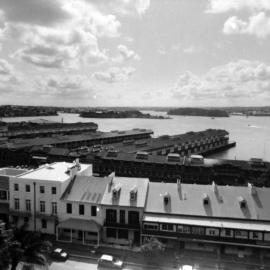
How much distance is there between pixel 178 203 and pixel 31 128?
151 meters

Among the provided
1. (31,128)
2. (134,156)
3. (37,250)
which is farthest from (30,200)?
(31,128)

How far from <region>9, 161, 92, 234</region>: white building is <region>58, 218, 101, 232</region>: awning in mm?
1929

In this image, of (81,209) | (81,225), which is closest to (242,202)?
(81,225)

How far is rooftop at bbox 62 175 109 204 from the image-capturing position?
36.4 metres

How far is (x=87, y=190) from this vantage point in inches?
1484

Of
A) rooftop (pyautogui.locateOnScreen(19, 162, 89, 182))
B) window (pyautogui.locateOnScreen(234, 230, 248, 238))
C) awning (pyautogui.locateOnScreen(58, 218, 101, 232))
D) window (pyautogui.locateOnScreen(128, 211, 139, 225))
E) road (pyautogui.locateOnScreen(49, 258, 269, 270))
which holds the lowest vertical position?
road (pyautogui.locateOnScreen(49, 258, 269, 270))

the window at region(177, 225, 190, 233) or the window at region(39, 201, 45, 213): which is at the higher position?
the window at region(39, 201, 45, 213)

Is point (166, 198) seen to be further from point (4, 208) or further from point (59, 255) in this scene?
point (4, 208)

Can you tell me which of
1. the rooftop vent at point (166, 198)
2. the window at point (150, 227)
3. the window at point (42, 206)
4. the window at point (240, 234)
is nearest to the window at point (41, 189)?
the window at point (42, 206)

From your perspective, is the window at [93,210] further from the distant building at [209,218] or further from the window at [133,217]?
the distant building at [209,218]

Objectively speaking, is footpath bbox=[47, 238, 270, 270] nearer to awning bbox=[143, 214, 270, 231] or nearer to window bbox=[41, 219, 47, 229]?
awning bbox=[143, 214, 270, 231]

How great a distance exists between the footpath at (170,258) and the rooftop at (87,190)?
17.6 feet

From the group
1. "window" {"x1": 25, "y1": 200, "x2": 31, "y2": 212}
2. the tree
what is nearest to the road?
the tree

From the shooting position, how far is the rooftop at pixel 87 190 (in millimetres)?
36375
